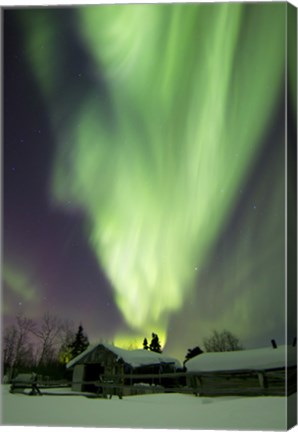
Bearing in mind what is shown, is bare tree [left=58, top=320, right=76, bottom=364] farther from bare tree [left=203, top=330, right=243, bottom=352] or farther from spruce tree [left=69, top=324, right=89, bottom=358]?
bare tree [left=203, top=330, right=243, bottom=352]

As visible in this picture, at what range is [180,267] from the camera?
32.7ft

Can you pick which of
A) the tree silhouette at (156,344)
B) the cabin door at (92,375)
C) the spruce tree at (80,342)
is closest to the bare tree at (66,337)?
the spruce tree at (80,342)

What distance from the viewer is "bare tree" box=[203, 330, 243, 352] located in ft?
32.1

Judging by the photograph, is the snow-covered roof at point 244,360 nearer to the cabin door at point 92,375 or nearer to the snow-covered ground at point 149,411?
the snow-covered ground at point 149,411

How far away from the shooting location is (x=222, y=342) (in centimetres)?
981

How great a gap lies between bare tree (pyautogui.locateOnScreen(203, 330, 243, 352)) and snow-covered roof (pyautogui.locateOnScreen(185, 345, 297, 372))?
3 cm

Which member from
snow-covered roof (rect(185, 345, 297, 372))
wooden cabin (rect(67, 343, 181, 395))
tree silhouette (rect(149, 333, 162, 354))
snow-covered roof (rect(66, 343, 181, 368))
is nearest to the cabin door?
wooden cabin (rect(67, 343, 181, 395))

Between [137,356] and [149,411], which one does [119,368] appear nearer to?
[137,356]

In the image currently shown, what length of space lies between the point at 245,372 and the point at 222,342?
0.28 m

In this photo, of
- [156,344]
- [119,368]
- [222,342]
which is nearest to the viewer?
[222,342]

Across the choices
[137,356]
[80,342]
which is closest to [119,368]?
[137,356]

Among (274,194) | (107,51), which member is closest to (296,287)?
(274,194)

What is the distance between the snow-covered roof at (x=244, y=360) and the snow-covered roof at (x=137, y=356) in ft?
0.56

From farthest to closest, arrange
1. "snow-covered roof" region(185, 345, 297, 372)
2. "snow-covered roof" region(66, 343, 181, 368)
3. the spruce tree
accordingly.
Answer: the spruce tree < "snow-covered roof" region(66, 343, 181, 368) < "snow-covered roof" region(185, 345, 297, 372)
